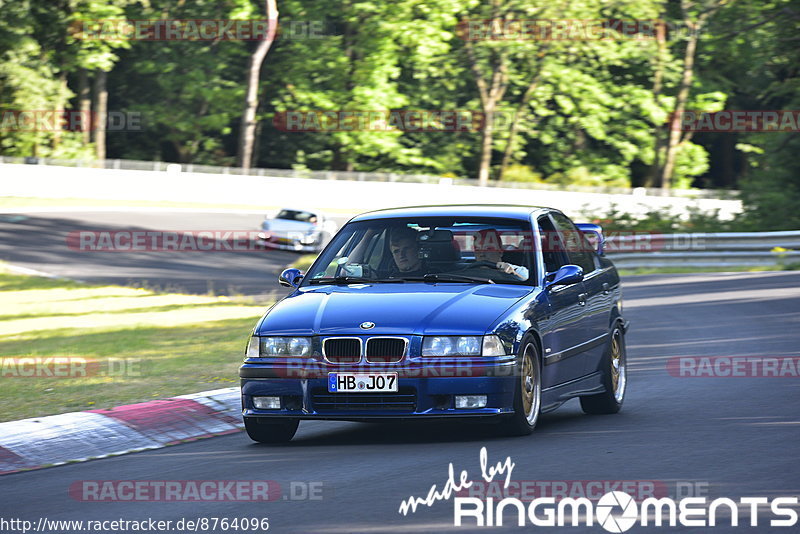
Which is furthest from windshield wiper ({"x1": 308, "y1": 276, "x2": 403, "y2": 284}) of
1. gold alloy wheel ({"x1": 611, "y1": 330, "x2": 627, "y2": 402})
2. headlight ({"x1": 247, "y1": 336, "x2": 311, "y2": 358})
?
gold alloy wheel ({"x1": 611, "y1": 330, "x2": 627, "y2": 402})

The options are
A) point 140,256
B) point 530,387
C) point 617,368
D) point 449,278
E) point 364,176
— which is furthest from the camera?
point 364,176

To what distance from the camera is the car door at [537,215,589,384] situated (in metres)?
9.07

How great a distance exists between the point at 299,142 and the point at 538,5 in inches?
546

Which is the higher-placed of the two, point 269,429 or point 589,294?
point 589,294

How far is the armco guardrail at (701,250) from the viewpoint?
2716cm

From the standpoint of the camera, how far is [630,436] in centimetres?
866

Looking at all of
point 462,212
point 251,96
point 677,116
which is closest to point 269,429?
point 462,212

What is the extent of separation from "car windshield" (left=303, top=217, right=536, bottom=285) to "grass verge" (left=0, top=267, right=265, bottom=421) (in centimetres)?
270

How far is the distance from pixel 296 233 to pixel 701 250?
13.0 metres

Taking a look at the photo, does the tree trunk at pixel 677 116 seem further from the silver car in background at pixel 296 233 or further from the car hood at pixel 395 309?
the car hood at pixel 395 309

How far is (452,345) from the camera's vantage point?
815cm

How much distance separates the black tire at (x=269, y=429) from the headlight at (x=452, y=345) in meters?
1.17

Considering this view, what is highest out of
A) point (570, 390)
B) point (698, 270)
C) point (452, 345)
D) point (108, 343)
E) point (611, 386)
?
point (452, 345)

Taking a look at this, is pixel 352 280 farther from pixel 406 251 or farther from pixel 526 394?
pixel 526 394
